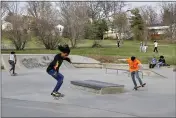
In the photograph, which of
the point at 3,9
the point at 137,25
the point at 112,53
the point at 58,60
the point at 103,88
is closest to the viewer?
the point at 58,60

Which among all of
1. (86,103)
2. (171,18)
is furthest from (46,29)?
(86,103)

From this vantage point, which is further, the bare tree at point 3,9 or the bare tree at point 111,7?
the bare tree at point 111,7

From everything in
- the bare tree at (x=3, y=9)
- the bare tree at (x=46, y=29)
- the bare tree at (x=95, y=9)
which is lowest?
the bare tree at (x=46, y=29)

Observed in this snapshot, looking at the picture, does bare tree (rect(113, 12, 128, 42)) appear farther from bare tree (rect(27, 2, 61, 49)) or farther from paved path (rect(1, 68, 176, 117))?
paved path (rect(1, 68, 176, 117))

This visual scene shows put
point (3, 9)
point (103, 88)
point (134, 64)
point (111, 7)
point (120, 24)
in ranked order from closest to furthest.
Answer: point (103, 88) → point (134, 64) → point (3, 9) → point (120, 24) → point (111, 7)

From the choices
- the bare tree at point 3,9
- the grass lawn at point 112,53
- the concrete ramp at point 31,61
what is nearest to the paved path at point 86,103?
the concrete ramp at point 31,61

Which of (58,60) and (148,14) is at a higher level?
(148,14)

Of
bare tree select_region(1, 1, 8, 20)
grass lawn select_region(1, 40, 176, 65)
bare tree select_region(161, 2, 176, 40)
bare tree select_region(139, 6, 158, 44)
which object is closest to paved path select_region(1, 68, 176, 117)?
grass lawn select_region(1, 40, 176, 65)

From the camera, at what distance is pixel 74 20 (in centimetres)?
4025

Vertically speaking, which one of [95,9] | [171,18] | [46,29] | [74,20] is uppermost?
[95,9]

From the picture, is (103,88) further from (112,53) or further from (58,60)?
(112,53)

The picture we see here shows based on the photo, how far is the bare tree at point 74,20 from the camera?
39.8 meters

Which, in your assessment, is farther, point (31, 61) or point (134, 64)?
point (31, 61)

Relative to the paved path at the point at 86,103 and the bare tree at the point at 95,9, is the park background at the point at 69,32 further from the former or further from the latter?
the paved path at the point at 86,103
